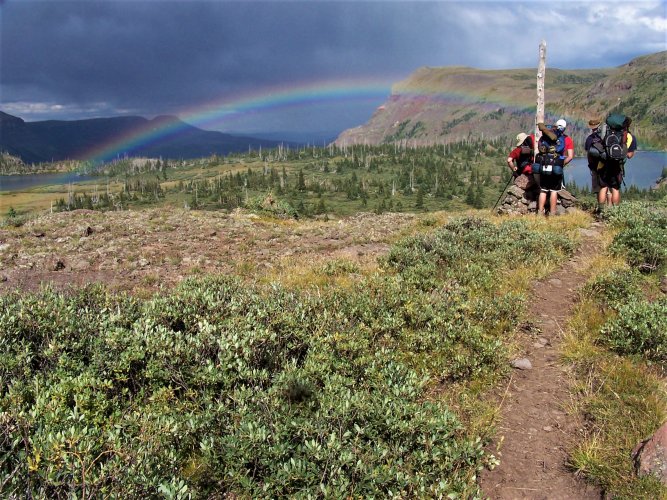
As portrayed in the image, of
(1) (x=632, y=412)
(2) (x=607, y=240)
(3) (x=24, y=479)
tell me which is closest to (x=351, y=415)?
(3) (x=24, y=479)

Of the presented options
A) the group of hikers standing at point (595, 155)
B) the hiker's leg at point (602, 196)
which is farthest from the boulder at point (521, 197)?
the hiker's leg at point (602, 196)

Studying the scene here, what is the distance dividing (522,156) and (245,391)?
63.0ft

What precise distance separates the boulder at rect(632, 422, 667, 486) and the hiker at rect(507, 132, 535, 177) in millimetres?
17178

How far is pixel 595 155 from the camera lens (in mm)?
15750

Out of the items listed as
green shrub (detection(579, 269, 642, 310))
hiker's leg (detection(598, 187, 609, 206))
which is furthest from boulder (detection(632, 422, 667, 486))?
hiker's leg (detection(598, 187, 609, 206))

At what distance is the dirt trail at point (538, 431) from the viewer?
4484 mm

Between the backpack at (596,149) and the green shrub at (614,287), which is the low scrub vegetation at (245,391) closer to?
the green shrub at (614,287)

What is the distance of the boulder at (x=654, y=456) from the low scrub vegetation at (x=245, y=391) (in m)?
1.48

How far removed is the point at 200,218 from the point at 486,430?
17.4 m

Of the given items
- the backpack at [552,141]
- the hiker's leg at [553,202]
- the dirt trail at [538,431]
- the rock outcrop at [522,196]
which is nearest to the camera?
the dirt trail at [538,431]

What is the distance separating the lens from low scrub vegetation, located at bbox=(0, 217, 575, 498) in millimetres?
3904

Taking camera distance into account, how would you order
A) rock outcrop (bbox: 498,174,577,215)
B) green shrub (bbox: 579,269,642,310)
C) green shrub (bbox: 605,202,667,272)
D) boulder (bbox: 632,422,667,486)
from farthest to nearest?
rock outcrop (bbox: 498,174,577,215) < green shrub (bbox: 605,202,667,272) < green shrub (bbox: 579,269,642,310) < boulder (bbox: 632,422,667,486)

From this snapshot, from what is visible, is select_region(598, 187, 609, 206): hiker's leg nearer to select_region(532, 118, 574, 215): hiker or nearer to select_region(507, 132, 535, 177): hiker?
select_region(532, 118, 574, 215): hiker

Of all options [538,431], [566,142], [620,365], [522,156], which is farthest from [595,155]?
[538,431]
